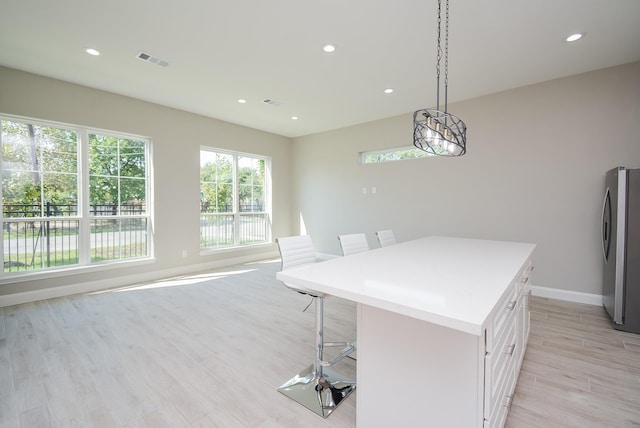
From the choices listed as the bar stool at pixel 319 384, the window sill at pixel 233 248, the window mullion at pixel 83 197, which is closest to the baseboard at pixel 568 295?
the bar stool at pixel 319 384

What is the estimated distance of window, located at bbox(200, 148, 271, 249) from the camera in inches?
217

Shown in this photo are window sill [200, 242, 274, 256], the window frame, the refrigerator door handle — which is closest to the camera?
the refrigerator door handle

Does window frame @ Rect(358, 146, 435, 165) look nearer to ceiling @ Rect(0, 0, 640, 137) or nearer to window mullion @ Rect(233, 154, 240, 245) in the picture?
ceiling @ Rect(0, 0, 640, 137)

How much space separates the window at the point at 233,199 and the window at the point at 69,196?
1.06 metres

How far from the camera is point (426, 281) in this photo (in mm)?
1431

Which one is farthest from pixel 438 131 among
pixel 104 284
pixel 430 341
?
pixel 104 284

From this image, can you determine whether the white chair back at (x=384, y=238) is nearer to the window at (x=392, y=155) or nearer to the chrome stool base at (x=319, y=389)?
the chrome stool base at (x=319, y=389)

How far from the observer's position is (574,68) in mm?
3346

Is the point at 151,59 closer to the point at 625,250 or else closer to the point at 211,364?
the point at 211,364

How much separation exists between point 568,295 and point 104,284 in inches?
252

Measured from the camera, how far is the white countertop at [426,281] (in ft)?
3.42

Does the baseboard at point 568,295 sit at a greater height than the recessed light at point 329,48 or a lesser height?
lesser

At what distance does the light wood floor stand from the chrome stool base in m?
0.05

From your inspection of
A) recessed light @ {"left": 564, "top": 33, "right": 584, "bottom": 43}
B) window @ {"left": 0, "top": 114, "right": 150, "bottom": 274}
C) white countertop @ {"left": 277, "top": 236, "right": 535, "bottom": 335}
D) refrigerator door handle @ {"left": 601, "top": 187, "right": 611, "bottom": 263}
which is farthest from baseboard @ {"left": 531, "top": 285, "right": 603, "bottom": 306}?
window @ {"left": 0, "top": 114, "right": 150, "bottom": 274}
